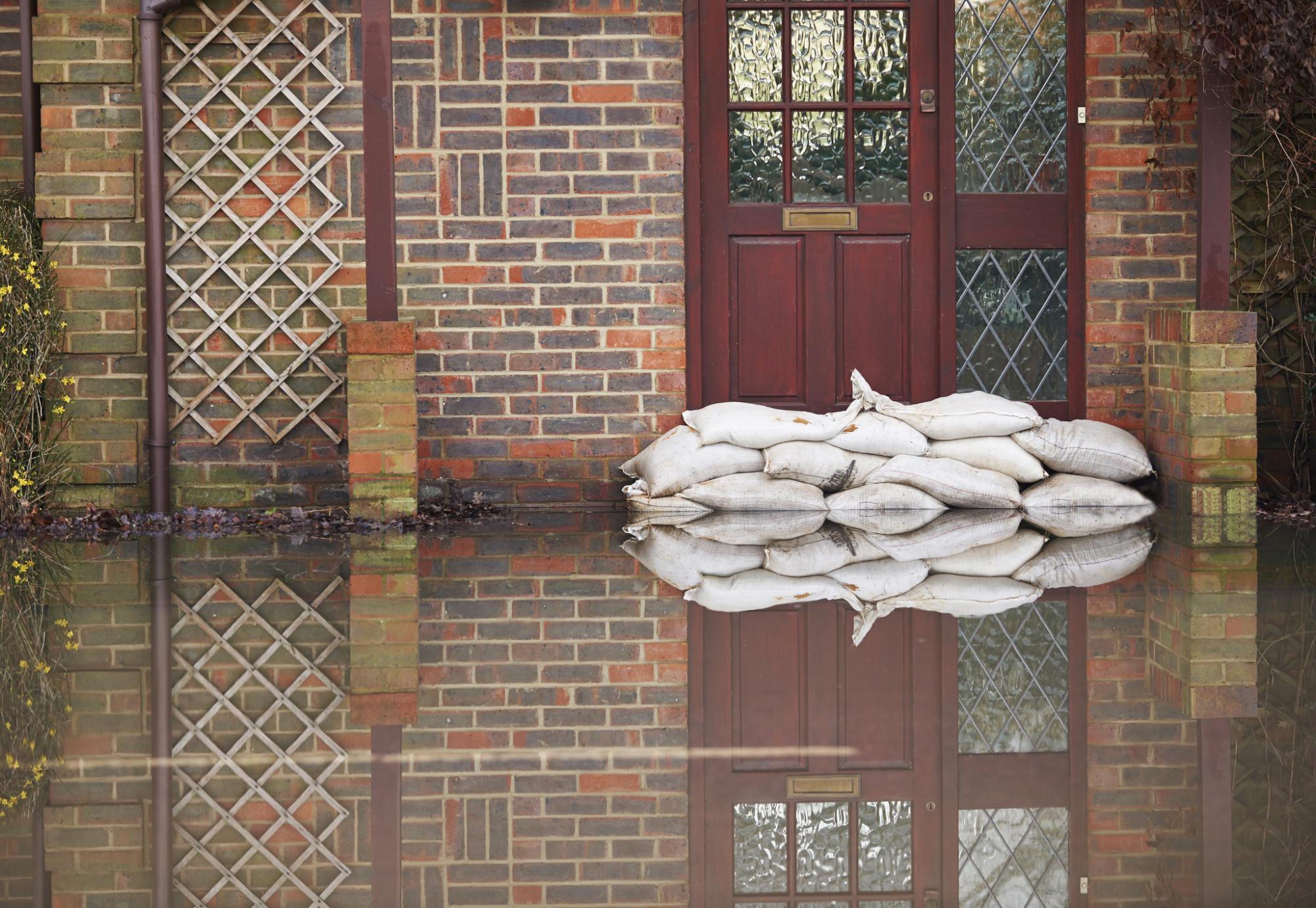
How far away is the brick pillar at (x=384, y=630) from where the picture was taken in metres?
3.64

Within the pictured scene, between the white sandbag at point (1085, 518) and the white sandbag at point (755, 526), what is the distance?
0.84 meters

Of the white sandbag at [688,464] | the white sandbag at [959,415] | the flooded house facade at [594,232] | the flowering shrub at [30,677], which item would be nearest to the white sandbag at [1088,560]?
the white sandbag at [959,415]

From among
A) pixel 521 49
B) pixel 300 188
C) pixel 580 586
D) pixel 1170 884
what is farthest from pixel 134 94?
pixel 1170 884

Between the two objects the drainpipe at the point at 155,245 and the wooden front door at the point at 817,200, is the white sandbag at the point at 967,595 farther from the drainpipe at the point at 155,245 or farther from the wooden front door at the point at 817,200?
the drainpipe at the point at 155,245

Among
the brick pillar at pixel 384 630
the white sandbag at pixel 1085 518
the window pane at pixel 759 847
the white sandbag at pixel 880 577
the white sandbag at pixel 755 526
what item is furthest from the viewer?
the white sandbag at pixel 1085 518

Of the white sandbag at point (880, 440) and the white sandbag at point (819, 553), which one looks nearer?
the white sandbag at point (819, 553)

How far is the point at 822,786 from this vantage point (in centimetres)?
303

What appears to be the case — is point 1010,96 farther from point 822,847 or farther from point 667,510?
point 822,847

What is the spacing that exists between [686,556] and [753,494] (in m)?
0.98

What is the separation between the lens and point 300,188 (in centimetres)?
670

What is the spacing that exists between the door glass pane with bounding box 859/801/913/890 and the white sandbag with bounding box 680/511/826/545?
291cm

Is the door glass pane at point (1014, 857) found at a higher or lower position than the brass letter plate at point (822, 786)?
lower

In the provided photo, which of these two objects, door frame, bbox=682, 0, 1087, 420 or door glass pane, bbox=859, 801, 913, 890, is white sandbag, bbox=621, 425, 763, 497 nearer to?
door frame, bbox=682, 0, 1087, 420

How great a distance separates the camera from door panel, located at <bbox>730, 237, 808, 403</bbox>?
7.04 meters
